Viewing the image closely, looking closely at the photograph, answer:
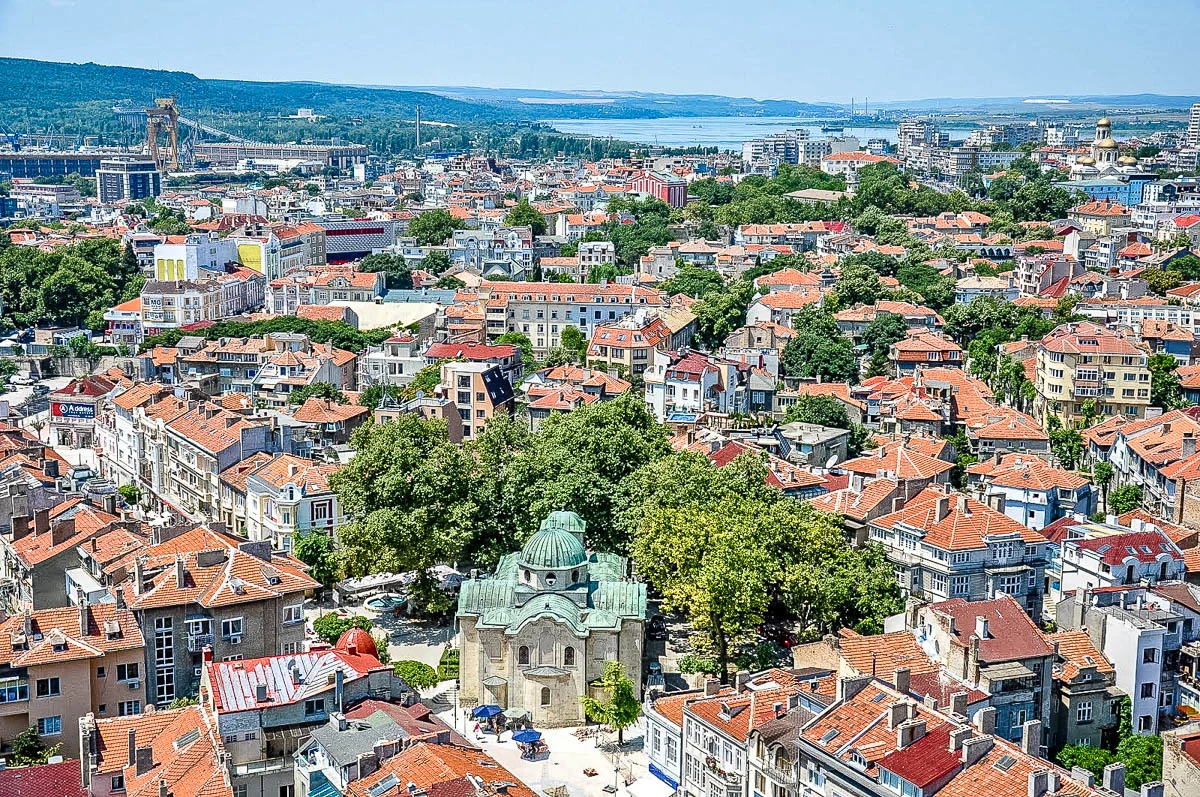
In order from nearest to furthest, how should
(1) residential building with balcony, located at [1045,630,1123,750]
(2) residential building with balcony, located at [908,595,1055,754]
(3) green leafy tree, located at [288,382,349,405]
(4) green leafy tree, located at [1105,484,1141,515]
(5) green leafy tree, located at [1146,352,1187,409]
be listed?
(2) residential building with balcony, located at [908,595,1055,754] → (1) residential building with balcony, located at [1045,630,1123,750] → (4) green leafy tree, located at [1105,484,1141,515] → (5) green leafy tree, located at [1146,352,1187,409] → (3) green leafy tree, located at [288,382,349,405]

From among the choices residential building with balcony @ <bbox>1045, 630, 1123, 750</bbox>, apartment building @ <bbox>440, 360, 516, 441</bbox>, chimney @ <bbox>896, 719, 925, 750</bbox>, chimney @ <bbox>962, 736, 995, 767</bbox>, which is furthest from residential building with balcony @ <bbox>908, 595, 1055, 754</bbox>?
apartment building @ <bbox>440, 360, 516, 441</bbox>

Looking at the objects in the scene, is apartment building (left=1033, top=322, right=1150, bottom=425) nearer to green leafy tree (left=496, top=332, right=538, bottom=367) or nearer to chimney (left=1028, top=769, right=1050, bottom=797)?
green leafy tree (left=496, top=332, right=538, bottom=367)

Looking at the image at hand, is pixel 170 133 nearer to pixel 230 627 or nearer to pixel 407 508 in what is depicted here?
pixel 407 508

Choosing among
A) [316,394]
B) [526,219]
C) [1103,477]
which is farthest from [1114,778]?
[526,219]

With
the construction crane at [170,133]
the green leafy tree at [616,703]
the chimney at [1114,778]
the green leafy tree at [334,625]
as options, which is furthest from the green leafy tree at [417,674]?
the construction crane at [170,133]

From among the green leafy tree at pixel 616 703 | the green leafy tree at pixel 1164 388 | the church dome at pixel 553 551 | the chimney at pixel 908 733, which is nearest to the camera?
the chimney at pixel 908 733

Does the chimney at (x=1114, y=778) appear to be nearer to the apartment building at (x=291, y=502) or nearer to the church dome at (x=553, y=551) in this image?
the church dome at (x=553, y=551)
